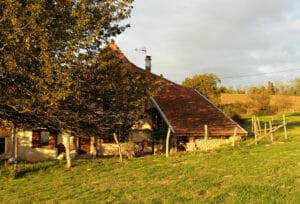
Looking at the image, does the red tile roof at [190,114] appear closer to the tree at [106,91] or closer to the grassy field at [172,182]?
the tree at [106,91]

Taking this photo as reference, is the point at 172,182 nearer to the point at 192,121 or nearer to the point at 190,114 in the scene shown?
the point at 192,121

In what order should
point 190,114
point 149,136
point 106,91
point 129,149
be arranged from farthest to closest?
point 190,114 → point 149,136 → point 129,149 → point 106,91

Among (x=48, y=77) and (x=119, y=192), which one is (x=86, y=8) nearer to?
(x=48, y=77)

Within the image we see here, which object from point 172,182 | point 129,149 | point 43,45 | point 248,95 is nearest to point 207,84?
point 248,95

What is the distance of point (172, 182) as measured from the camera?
828cm

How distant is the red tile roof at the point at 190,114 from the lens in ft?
58.8

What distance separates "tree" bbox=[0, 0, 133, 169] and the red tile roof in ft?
22.9

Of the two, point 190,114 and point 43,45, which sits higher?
point 43,45

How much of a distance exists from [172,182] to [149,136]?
10590mm

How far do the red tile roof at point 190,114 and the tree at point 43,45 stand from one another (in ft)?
22.9

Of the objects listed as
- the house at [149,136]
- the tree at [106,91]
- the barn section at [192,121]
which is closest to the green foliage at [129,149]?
the house at [149,136]

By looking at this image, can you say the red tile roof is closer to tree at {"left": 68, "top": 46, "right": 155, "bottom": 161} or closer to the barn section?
the barn section

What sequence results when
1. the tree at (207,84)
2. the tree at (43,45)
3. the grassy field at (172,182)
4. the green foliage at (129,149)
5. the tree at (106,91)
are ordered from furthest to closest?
the tree at (207,84) < the green foliage at (129,149) < the tree at (106,91) < the tree at (43,45) < the grassy field at (172,182)

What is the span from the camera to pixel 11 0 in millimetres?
7195
